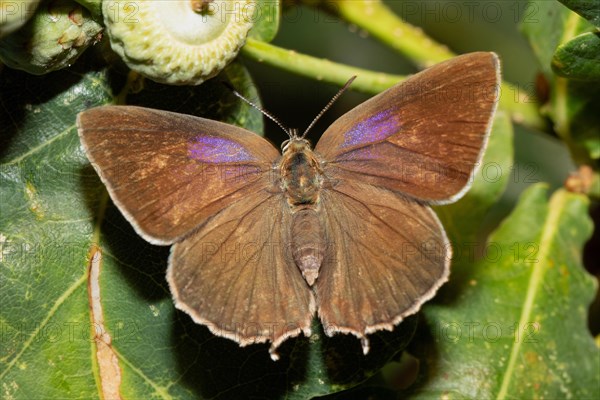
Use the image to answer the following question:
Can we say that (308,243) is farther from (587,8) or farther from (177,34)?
(587,8)

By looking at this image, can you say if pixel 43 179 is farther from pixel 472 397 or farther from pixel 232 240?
pixel 472 397

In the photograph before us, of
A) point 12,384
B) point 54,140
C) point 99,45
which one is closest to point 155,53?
point 99,45

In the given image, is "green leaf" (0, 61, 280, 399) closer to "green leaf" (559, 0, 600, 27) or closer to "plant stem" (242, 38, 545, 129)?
"plant stem" (242, 38, 545, 129)

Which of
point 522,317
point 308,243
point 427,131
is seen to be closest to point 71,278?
point 308,243

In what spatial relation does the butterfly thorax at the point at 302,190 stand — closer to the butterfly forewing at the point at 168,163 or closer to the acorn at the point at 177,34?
the butterfly forewing at the point at 168,163

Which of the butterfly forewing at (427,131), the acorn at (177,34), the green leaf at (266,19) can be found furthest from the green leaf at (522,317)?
the acorn at (177,34)

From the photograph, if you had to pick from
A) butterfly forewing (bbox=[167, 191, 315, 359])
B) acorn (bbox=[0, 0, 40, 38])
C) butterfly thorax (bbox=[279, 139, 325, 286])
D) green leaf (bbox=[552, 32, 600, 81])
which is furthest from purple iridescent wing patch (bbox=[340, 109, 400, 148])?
acorn (bbox=[0, 0, 40, 38])
